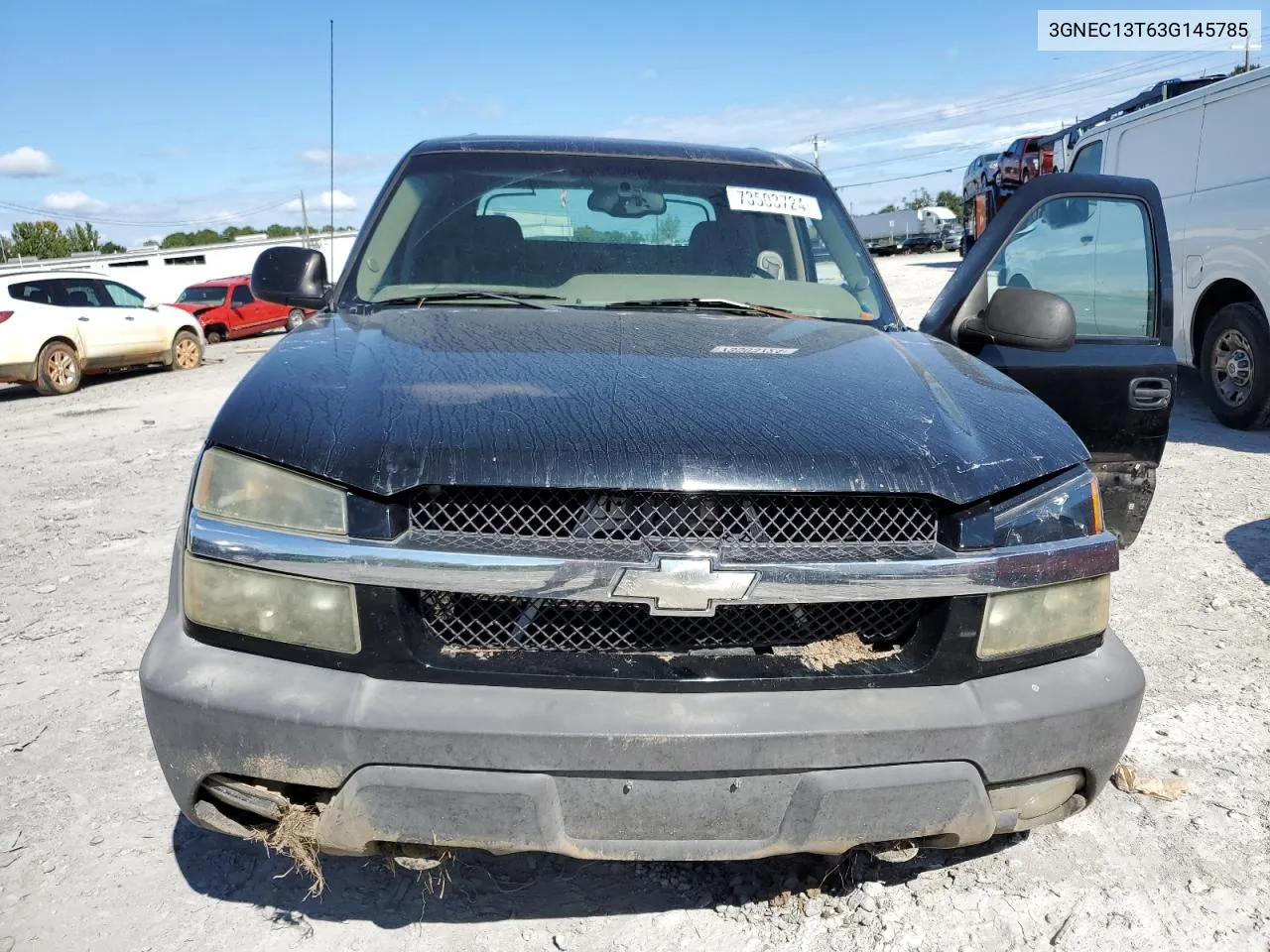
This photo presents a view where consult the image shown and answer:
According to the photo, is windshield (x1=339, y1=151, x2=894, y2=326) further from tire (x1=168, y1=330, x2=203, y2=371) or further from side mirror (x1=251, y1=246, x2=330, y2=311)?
tire (x1=168, y1=330, x2=203, y2=371)

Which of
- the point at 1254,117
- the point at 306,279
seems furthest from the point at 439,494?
the point at 1254,117

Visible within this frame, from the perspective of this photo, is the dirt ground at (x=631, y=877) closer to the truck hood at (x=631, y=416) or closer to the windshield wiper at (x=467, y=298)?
the truck hood at (x=631, y=416)

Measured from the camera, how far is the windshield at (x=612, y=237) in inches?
118

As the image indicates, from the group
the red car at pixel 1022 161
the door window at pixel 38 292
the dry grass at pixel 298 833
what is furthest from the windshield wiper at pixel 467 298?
the red car at pixel 1022 161

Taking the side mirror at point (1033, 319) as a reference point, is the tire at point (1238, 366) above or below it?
below

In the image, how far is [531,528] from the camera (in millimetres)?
1781

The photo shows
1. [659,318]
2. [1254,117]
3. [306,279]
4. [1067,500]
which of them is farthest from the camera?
[1254,117]

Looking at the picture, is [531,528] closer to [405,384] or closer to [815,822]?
[405,384]

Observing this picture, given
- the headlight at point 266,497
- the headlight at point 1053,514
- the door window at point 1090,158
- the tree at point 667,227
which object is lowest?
the headlight at point 1053,514

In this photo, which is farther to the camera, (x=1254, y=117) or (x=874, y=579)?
(x=1254, y=117)

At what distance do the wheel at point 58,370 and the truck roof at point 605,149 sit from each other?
458 inches

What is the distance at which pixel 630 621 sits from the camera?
6.07 feet

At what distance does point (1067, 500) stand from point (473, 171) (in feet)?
7.03

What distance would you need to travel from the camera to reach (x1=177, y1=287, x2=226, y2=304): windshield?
22078 mm
